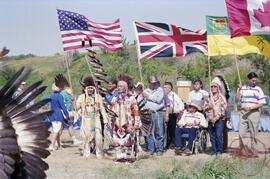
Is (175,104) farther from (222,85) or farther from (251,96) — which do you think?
(251,96)

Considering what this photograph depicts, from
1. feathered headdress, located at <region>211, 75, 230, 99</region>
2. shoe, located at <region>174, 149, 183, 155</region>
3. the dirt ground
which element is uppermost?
feathered headdress, located at <region>211, 75, 230, 99</region>

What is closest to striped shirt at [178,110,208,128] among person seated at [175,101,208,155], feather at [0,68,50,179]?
person seated at [175,101,208,155]

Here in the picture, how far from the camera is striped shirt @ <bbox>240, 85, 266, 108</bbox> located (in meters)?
12.8

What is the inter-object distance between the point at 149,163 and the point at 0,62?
8315 millimetres

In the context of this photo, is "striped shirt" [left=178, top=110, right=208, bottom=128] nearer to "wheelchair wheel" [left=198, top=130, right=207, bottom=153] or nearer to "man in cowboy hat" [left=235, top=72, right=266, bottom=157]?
"wheelchair wheel" [left=198, top=130, right=207, bottom=153]

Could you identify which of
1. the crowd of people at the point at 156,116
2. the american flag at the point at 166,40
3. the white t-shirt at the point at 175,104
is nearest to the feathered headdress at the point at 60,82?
the crowd of people at the point at 156,116

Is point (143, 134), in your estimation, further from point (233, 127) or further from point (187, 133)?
point (233, 127)

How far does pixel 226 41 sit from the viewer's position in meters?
13.9

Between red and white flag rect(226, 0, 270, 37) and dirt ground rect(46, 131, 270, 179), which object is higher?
red and white flag rect(226, 0, 270, 37)

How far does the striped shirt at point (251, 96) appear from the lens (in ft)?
41.9

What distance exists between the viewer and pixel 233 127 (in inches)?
798

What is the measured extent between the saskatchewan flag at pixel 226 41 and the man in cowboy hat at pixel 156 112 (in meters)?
1.38

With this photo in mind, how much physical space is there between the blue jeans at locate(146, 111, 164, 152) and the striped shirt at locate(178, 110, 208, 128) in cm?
49

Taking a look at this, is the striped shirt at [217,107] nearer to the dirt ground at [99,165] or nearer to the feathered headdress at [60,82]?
the dirt ground at [99,165]
